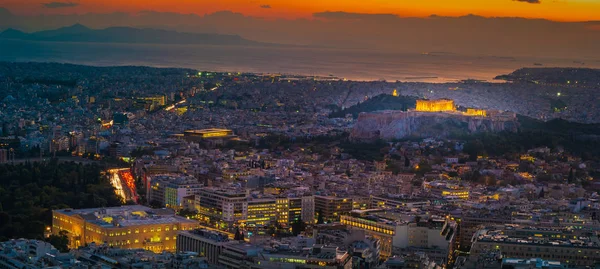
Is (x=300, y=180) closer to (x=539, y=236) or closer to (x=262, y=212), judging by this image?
(x=262, y=212)

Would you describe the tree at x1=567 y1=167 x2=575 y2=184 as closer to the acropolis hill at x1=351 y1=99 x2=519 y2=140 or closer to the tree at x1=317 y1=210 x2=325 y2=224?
the tree at x1=317 y1=210 x2=325 y2=224

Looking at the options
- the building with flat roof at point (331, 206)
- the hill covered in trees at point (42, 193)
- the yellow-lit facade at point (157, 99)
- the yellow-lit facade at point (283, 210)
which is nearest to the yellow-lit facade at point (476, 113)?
the yellow-lit facade at point (157, 99)

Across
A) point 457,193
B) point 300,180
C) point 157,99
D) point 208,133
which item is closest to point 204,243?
point 457,193

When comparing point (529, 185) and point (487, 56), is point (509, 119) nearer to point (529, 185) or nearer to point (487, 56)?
point (529, 185)

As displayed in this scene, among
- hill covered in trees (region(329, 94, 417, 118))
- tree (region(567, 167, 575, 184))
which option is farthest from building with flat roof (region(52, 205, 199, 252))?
hill covered in trees (region(329, 94, 417, 118))

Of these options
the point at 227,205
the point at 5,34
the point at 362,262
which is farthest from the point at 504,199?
the point at 5,34
